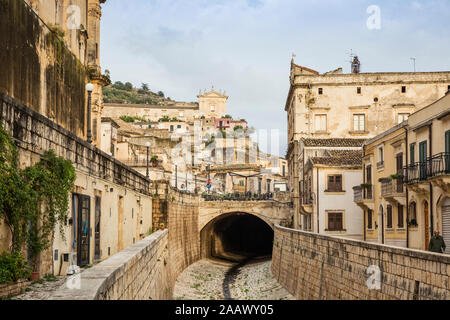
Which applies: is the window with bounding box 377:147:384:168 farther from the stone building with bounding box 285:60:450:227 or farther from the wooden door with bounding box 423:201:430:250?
the stone building with bounding box 285:60:450:227

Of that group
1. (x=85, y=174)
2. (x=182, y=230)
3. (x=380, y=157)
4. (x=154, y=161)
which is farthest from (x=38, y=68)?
(x=154, y=161)

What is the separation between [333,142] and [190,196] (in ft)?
37.8

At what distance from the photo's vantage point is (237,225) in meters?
70.3

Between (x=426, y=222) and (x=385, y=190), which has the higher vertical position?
(x=385, y=190)

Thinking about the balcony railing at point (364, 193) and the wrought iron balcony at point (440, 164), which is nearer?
the wrought iron balcony at point (440, 164)

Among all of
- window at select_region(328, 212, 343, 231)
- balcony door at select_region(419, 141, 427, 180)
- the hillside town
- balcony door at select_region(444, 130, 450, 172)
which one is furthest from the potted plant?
balcony door at select_region(444, 130, 450, 172)

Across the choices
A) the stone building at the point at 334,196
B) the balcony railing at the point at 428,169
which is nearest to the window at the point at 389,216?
the balcony railing at the point at 428,169

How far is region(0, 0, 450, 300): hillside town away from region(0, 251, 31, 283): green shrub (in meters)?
0.03

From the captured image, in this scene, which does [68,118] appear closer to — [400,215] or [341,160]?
[400,215]

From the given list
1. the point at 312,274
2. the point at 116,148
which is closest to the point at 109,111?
the point at 116,148

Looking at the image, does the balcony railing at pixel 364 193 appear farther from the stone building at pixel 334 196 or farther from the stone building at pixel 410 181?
the stone building at pixel 334 196

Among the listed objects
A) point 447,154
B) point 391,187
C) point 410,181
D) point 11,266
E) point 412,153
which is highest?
point 412,153

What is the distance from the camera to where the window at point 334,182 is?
38.0 m

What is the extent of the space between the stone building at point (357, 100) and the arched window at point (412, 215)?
21811 millimetres
